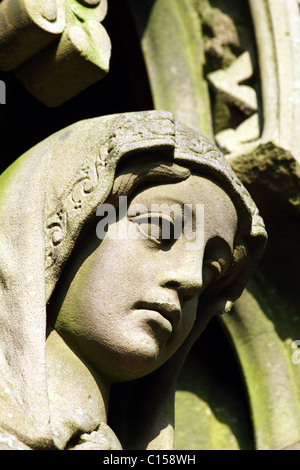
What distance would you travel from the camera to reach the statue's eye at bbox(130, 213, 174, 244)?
2729 mm

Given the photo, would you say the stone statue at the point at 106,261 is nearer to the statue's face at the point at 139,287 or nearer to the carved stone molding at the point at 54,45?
the statue's face at the point at 139,287

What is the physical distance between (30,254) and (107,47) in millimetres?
794

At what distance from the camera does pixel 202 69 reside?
369 cm

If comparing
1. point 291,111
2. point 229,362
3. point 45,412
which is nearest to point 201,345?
point 229,362

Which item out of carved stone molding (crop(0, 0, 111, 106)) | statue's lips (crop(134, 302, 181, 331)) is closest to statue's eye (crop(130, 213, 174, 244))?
statue's lips (crop(134, 302, 181, 331))

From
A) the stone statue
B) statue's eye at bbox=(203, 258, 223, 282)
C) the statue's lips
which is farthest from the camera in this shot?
statue's eye at bbox=(203, 258, 223, 282)

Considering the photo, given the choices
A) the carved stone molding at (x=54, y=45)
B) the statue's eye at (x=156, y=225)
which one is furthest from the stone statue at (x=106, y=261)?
the carved stone molding at (x=54, y=45)

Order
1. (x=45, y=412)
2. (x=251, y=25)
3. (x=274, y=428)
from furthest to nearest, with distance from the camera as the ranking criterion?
1. (x=251, y=25)
2. (x=274, y=428)
3. (x=45, y=412)

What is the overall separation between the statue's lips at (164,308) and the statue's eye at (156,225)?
176 mm

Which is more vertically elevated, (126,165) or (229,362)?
(126,165)

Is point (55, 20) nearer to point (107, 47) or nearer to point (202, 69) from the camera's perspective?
point (107, 47)

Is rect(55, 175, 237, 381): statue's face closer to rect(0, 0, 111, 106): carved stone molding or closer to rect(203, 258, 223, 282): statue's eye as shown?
rect(203, 258, 223, 282): statue's eye

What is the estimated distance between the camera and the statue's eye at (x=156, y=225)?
8.95ft

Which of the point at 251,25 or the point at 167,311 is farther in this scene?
the point at 251,25
